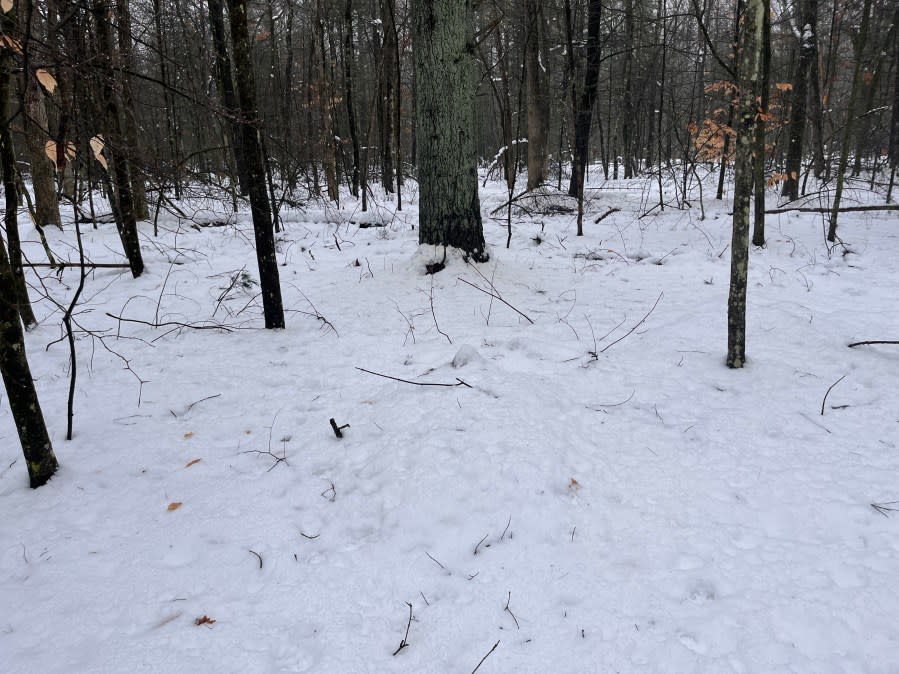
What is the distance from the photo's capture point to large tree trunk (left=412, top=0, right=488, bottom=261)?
5059 millimetres

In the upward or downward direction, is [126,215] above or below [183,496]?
above

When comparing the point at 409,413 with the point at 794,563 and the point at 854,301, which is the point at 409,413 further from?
the point at 854,301

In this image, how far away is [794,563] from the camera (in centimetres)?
191

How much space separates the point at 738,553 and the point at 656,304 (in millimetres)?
3153

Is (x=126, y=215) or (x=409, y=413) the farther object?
(x=126, y=215)

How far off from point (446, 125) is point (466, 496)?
4156 mm

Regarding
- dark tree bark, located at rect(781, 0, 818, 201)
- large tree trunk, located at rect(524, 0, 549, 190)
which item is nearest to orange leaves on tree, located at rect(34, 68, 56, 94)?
large tree trunk, located at rect(524, 0, 549, 190)

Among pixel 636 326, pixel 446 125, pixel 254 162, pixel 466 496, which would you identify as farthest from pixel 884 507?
pixel 446 125

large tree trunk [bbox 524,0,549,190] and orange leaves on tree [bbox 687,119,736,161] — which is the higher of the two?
large tree trunk [bbox 524,0,549,190]

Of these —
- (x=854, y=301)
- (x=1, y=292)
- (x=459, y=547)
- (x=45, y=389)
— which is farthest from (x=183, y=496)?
(x=854, y=301)

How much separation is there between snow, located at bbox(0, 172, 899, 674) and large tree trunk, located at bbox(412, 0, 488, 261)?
3.76ft

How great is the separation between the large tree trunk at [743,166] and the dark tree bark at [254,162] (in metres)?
3.05

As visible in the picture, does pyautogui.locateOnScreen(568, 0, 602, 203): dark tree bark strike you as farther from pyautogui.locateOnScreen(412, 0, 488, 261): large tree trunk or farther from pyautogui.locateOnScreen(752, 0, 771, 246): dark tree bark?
pyautogui.locateOnScreen(412, 0, 488, 261): large tree trunk

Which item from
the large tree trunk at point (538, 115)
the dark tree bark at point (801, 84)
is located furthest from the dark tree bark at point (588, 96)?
the dark tree bark at point (801, 84)
